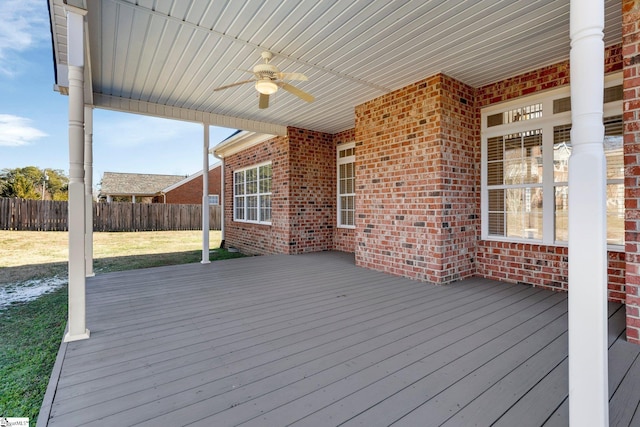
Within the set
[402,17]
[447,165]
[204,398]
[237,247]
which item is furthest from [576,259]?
[237,247]

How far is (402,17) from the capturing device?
3062 millimetres

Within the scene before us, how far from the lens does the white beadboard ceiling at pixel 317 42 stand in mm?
2941

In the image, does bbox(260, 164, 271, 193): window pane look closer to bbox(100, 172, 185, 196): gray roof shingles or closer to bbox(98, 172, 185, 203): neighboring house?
bbox(98, 172, 185, 203): neighboring house

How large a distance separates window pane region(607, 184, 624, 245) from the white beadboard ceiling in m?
1.70

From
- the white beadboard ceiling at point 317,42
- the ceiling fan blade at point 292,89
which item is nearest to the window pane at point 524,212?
the white beadboard ceiling at point 317,42

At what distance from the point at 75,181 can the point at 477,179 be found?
5.15 m

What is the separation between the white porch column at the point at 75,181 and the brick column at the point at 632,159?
4.54 metres

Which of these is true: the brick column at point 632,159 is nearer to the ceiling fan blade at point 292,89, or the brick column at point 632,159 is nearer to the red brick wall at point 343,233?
the ceiling fan blade at point 292,89

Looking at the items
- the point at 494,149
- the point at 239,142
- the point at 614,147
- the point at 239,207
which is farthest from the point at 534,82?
the point at 239,207

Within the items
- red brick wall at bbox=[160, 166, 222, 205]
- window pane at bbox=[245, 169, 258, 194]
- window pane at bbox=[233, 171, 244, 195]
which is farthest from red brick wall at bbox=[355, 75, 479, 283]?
red brick wall at bbox=[160, 166, 222, 205]

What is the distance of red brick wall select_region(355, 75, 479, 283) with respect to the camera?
4387 mm

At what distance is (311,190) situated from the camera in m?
7.63

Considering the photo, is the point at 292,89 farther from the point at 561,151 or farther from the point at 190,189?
the point at 190,189

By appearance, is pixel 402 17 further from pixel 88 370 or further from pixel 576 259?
pixel 88 370
